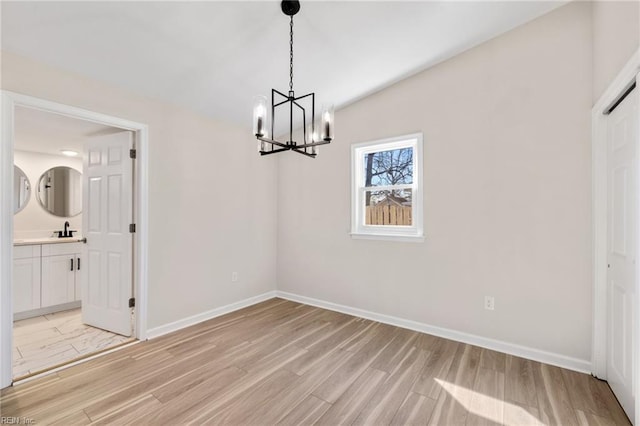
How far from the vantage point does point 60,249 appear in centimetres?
380

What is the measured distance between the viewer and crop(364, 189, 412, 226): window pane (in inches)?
135

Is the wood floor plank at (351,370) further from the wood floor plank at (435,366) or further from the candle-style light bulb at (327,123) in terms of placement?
the candle-style light bulb at (327,123)

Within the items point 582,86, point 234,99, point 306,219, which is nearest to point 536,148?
point 582,86

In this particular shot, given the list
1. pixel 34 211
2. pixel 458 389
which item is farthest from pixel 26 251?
pixel 458 389

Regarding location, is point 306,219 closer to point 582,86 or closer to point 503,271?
point 503,271

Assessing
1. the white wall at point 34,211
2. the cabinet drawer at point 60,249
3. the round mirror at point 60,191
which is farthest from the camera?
the round mirror at point 60,191

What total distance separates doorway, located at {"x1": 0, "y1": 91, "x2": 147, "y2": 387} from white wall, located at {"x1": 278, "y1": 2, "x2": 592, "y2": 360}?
7.68 feet

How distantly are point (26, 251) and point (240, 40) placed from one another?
3569 mm

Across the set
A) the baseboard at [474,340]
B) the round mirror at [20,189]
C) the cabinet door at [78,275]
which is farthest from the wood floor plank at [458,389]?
the round mirror at [20,189]

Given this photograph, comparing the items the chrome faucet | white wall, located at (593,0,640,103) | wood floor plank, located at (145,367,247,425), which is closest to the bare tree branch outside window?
white wall, located at (593,0,640,103)

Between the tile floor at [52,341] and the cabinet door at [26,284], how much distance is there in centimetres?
20

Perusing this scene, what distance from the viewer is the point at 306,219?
163 inches

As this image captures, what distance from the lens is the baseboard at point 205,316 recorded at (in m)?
3.06

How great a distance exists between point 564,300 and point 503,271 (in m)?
0.49
